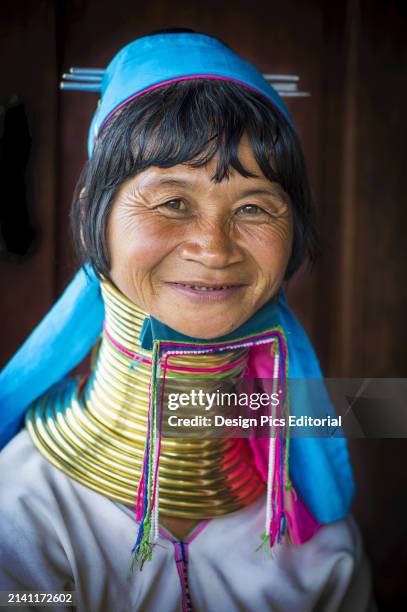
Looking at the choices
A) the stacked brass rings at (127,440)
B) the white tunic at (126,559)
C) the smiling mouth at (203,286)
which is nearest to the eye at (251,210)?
the smiling mouth at (203,286)

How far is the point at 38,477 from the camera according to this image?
1.09 meters

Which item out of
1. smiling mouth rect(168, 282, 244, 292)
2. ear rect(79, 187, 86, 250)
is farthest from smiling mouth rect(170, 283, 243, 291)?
ear rect(79, 187, 86, 250)

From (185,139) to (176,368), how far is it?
1.32ft

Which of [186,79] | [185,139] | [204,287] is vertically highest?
[186,79]

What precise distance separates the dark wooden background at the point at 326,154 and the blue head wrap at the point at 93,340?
16.8 inches

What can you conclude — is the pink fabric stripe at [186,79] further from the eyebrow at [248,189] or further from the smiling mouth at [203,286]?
the smiling mouth at [203,286]

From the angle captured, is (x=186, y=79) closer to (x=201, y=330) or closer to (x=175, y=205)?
(x=175, y=205)

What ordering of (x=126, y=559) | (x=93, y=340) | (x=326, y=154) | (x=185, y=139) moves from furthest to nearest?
(x=326, y=154) → (x=93, y=340) → (x=126, y=559) → (x=185, y=139)

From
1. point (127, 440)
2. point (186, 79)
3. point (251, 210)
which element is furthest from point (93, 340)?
point (186, 79)

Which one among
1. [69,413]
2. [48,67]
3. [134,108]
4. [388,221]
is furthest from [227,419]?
[48,67]

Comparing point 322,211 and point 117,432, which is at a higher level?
point 322,211

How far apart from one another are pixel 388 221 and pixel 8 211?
3.44ft

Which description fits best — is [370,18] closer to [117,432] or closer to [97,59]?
[97,59]

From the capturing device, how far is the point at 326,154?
1758 mm
